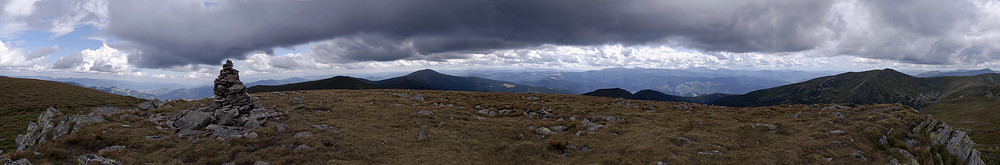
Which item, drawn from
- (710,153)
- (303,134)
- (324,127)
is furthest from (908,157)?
(324,127)

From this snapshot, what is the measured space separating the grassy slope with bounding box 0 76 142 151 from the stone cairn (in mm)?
31665

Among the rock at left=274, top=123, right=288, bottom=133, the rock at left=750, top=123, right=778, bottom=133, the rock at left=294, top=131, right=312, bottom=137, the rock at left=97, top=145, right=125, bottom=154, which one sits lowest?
the rock at left=750, top=123, right=778, bottom=133

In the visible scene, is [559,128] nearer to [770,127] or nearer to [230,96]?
[770,127]

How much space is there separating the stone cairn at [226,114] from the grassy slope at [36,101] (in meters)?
31.7

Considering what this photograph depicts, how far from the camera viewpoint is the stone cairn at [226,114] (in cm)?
2208

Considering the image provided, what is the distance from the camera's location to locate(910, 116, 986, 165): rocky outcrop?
65.6 ft

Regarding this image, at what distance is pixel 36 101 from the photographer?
57.4m

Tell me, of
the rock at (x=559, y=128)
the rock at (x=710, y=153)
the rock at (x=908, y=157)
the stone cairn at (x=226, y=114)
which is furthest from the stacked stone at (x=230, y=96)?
the rock at (x=908, y=157)

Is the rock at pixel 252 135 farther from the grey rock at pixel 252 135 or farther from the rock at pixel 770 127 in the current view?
the rock at pixel 770 127

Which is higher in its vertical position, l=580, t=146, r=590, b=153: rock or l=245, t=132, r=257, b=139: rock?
l=245, t=132, r=257, b=139: rock

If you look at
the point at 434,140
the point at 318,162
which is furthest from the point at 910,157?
the point at 318,162

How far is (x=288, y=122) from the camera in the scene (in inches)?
1022

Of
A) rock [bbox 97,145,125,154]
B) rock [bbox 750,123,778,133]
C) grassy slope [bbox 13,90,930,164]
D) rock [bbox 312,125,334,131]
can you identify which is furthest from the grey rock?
rock [bbox 750,123,778,133]

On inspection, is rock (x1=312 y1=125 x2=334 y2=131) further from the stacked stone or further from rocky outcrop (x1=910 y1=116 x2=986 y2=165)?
rocky outcrop (x1=910 y1=116 x2=986 y2=165)
